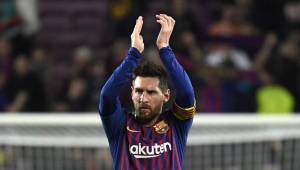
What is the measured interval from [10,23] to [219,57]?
3177 millimetres

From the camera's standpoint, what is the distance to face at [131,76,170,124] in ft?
16.8

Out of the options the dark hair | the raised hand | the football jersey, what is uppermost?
the raised hand

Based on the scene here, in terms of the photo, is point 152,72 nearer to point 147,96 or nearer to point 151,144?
point 147,96

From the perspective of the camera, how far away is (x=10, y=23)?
1191 cm

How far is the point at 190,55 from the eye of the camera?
1037cm

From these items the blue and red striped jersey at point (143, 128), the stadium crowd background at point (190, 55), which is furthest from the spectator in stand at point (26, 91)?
the blue and red striped jersey at point (143, 128)

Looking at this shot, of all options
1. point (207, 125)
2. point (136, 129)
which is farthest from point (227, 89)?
point (136, 129)

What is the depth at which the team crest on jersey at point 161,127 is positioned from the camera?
525 centimetres

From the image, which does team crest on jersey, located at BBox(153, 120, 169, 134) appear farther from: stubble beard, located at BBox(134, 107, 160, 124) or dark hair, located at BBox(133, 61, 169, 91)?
dark hair, located at BBox(133, 61, 169, 91)

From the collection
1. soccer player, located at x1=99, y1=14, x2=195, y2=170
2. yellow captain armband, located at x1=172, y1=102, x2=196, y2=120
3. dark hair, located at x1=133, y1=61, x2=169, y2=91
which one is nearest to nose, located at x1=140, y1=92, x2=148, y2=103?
soccer player, located at x1=99, y1=14, x2=195, y2=170

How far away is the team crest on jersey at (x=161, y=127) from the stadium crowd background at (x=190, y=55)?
4530mm

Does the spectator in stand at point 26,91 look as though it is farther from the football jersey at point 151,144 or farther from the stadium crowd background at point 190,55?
the football jersey at point 151,144

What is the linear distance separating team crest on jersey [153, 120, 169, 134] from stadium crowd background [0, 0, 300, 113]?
14.9ft

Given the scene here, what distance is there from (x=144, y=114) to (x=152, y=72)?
0.25 meters
